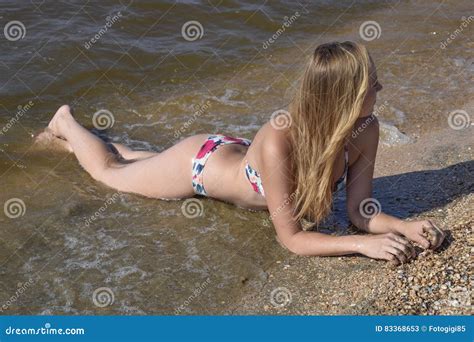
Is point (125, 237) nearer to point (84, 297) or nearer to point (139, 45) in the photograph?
point (84, 297)

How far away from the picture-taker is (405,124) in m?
6.05

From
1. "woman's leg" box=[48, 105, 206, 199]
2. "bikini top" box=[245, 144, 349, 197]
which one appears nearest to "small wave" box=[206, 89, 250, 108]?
"woman's leg" box=[48, 105, 206, 199]

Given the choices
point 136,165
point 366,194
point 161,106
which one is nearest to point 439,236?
point 366,194

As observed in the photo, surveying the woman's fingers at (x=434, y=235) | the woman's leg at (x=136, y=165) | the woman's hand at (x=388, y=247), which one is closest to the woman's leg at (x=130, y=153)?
the woman's leg at (x=136, y=165)

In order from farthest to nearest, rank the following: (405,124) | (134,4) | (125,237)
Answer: (134,4) < (405,124) < (125,237)

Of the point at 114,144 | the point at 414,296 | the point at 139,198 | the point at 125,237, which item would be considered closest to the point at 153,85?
the point at 114,144

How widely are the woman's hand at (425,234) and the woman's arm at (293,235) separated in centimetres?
10

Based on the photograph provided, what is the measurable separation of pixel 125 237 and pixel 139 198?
515 millimetres

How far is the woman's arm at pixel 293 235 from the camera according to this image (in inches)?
147

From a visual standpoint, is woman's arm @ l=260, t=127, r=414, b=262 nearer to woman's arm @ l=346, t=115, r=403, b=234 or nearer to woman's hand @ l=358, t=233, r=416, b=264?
woman's hand @ l=358, t=233, r=416, b=264

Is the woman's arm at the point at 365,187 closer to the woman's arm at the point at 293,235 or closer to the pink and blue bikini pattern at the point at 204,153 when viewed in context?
the woman's arm at the point at 293,235

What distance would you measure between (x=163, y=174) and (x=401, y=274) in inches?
73.7

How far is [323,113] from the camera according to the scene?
12.4 feet

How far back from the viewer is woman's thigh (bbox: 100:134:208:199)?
15.1 feet
